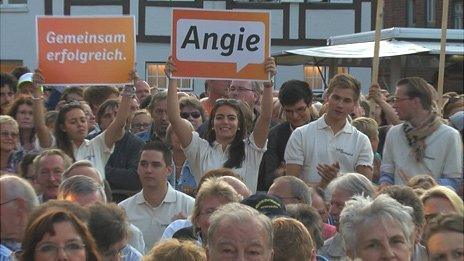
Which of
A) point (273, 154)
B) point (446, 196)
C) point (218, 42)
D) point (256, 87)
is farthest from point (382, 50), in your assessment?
point (446, 196)

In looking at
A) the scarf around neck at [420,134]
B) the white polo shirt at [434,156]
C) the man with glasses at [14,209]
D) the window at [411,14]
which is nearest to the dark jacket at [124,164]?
the white polo shirt at [434,156]

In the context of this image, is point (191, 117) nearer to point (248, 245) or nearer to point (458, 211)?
point (458, 211)

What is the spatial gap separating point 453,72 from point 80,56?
17054 millimetres

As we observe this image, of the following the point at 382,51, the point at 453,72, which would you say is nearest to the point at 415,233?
the point at 382,51

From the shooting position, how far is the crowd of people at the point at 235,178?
663cm

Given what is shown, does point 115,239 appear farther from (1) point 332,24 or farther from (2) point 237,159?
(1) point 332,24

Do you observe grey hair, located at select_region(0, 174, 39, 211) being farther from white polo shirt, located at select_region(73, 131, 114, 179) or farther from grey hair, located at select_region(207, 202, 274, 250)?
white polo shirt, located at select_region(73, 131, 114, 179)

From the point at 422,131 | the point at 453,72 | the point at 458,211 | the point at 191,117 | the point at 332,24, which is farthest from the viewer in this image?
the point at 332,24

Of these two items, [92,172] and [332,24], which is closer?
[92,172]

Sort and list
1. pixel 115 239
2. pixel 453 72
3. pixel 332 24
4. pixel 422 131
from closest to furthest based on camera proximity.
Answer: pixel 115 239 < pixel 422 131 < pixel 453 72 < pixel 332 24

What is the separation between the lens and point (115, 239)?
7055 mm

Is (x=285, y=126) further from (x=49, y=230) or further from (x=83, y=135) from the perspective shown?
(x=49, y=230)

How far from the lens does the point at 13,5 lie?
34656 mm

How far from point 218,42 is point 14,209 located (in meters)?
4.62
